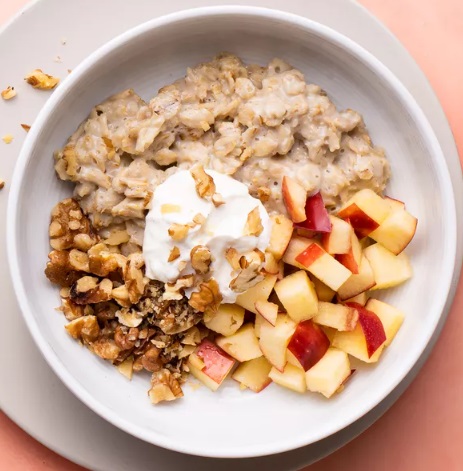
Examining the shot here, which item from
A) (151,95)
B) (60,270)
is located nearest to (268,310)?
(60,270)

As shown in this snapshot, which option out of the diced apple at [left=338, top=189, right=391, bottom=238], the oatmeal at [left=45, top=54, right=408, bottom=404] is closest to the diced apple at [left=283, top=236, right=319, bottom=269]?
the oatmeal at [left=45, top=54, right=408, bottom=404]

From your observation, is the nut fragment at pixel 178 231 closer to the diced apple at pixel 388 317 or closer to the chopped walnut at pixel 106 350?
the chopped walnut at pixel 106 350

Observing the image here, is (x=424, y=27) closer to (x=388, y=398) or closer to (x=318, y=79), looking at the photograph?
(x=318, y=79)

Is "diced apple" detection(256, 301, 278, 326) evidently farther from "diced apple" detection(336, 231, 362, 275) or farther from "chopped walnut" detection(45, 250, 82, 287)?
"chopped walnut" detection(45, 250, 82, 287)

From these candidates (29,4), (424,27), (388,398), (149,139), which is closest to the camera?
(149,139)

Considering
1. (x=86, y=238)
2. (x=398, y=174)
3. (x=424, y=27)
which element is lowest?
(x=86, y=238)

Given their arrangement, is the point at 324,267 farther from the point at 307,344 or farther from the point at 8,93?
the point at 8,93

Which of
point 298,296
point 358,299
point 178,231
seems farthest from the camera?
point 358,299

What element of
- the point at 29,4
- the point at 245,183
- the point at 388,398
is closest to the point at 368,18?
the point at 245,183
